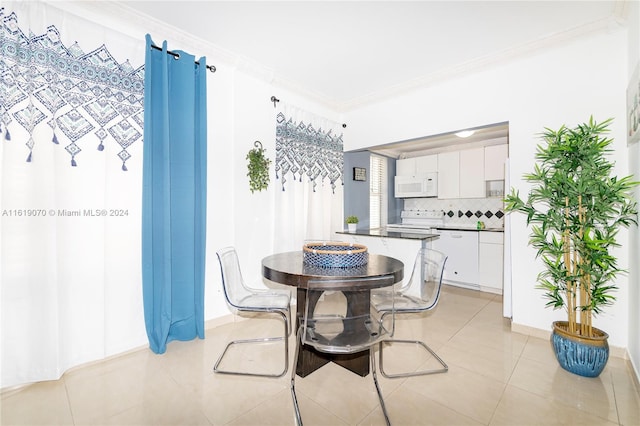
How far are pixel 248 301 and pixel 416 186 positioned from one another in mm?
3858

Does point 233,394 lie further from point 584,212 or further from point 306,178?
point 584,212

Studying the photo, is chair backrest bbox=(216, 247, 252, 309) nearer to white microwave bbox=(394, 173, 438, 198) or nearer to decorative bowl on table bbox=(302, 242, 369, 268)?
decorative bowl on table bbox=(302, 242, 369, 268)

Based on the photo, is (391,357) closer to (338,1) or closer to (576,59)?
(338,1)

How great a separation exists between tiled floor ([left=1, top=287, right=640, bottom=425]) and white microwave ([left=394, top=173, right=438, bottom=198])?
299 cm

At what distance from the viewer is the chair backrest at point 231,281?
212 cm

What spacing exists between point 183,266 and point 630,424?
3202mm

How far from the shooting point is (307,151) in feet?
12.6

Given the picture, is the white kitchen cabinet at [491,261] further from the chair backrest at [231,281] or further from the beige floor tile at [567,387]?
the chair backrest at [231,281]

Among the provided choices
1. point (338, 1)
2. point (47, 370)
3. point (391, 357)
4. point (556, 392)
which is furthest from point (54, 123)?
point (556, 392)

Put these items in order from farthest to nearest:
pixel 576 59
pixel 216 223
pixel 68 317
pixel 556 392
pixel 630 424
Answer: pixel 216 223, pixel 576 59, pixel 68 317, pixel 556 392, pixel 630 424

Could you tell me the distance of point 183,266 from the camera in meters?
2.57

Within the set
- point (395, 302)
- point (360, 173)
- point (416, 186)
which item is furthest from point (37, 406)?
point (416, 186)

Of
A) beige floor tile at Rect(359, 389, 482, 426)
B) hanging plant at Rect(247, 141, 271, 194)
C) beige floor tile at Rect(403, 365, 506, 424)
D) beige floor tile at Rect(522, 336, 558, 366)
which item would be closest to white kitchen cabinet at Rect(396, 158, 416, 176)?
hanging plant at Rect(247, 141, 271, 194)

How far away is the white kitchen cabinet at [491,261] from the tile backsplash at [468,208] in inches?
28.2
